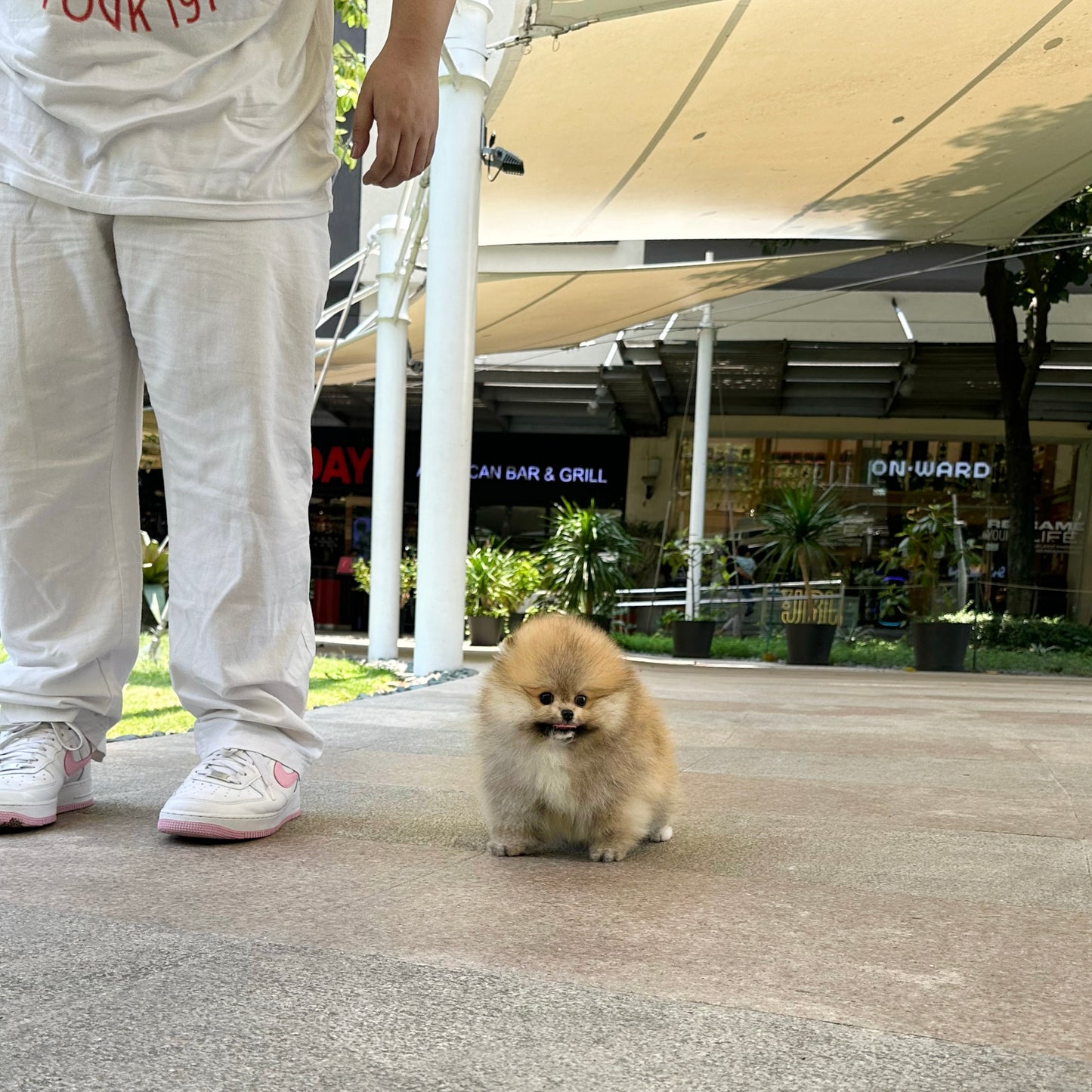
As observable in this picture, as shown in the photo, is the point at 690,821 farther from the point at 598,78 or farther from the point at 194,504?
the point at 598,78

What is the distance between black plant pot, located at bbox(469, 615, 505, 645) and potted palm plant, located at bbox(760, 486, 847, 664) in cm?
279

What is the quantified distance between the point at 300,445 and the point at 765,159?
697cm

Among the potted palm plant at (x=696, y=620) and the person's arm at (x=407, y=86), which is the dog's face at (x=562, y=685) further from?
the potted palm plant at (x=696, y=620)

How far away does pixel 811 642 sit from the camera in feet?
36.0

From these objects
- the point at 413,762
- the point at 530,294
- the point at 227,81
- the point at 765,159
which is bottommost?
the point at 413,762

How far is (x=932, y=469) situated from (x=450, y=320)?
12.8 m

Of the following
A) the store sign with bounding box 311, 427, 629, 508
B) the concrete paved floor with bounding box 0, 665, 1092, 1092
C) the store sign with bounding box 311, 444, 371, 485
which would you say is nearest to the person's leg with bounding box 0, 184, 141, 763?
the concrete paved floor with bounding box 0, 665, 1092, 1092

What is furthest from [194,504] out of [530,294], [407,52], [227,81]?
[530,294]

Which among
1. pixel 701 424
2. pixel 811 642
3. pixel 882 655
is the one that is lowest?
pixel 882 655

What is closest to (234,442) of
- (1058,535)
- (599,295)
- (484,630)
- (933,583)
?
(599,295)

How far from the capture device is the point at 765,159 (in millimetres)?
8336

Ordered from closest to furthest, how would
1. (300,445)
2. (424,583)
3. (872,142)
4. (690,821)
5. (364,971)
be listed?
1. (364,971)
2. (300,445)
3. (690,821)
4. (424,583)
5. (872,142)

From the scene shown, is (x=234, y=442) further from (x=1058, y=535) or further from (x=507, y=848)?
(x=1058, y=535)

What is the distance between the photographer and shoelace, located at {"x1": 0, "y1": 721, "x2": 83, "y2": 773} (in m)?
1.98
